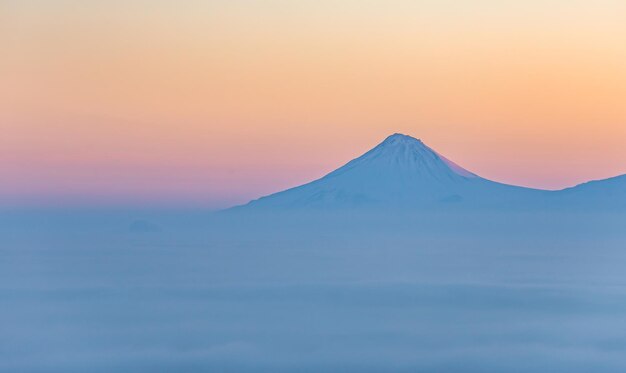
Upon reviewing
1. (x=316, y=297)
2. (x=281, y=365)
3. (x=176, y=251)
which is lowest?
(x=281, y=365)

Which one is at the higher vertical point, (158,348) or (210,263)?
(210,263)

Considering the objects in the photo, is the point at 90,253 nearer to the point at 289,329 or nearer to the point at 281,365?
the point at 289,329

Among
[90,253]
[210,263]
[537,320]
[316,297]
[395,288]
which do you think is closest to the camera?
[537,320]

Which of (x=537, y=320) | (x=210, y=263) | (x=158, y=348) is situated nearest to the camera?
(x=158, y=348)

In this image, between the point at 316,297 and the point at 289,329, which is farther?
the point at 316,297

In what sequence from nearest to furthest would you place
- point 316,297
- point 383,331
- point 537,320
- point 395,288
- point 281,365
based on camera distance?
1. point 281,365
2. point 383,331
3. point 537,320
4. point 316,297
5. point 395,288

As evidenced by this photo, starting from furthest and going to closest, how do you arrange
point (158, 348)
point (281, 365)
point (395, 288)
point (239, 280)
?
point (239, 280) → point (395, 288) → point (158, 348) → point (281, 365)

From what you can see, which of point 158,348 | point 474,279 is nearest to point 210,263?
point 474,279

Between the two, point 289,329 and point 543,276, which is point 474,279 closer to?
point 543,276

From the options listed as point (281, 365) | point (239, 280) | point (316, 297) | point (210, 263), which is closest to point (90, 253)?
point (210, 263)
